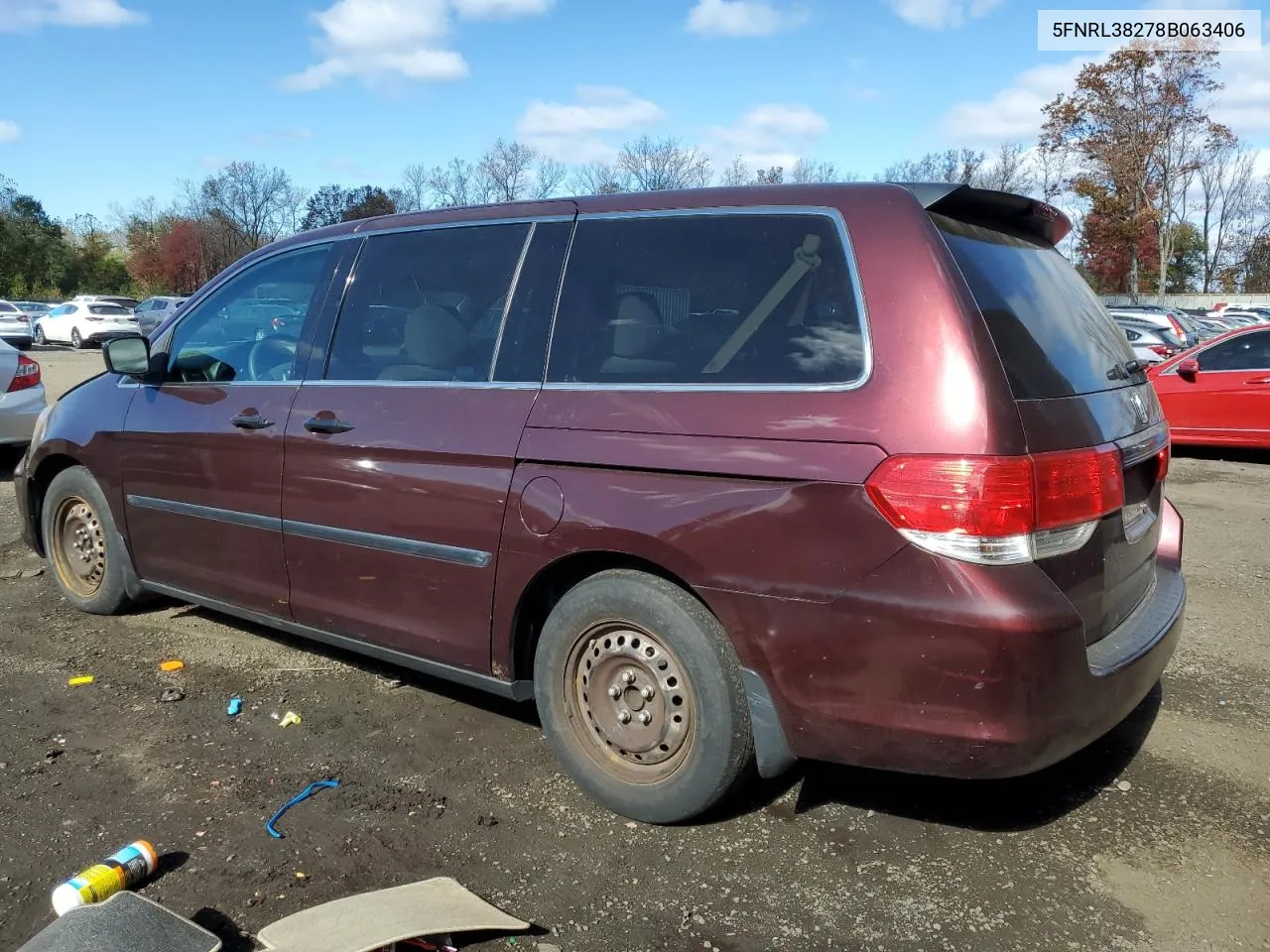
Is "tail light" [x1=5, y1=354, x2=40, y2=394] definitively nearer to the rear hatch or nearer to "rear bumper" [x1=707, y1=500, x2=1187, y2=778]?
"rear bumper" [x1=707, y1=500, x2=1187, y2=778]

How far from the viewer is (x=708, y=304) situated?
306 centimetres

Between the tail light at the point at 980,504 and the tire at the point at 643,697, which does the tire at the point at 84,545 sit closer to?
the tire at the point at 643,697

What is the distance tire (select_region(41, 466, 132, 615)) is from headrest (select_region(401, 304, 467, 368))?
2.15 m

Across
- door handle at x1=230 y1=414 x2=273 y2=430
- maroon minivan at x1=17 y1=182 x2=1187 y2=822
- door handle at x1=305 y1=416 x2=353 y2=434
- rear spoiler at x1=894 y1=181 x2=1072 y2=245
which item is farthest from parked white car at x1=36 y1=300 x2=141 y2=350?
rear spoiler at x1=894 y1=181 x2=1072 y2=245

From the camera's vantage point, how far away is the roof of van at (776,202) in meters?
2.91

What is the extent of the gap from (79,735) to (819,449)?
306cm

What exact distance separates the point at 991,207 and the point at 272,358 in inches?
115

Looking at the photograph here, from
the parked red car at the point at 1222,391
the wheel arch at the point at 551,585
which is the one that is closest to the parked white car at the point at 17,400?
the wheel arch at the point at 551,585

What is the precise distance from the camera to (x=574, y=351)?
329cm

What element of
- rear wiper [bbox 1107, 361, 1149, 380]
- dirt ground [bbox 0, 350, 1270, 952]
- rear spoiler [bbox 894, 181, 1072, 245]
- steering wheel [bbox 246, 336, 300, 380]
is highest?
rear spoiler [bbox 894, 181, 1072, 245]

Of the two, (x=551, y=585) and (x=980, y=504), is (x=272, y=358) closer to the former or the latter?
(x=551, y=585)

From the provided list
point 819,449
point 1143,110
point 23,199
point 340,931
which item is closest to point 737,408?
point 819,449

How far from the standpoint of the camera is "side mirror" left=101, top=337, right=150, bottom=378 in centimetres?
458

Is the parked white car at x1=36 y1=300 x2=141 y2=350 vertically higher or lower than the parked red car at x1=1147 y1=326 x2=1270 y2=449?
higher
